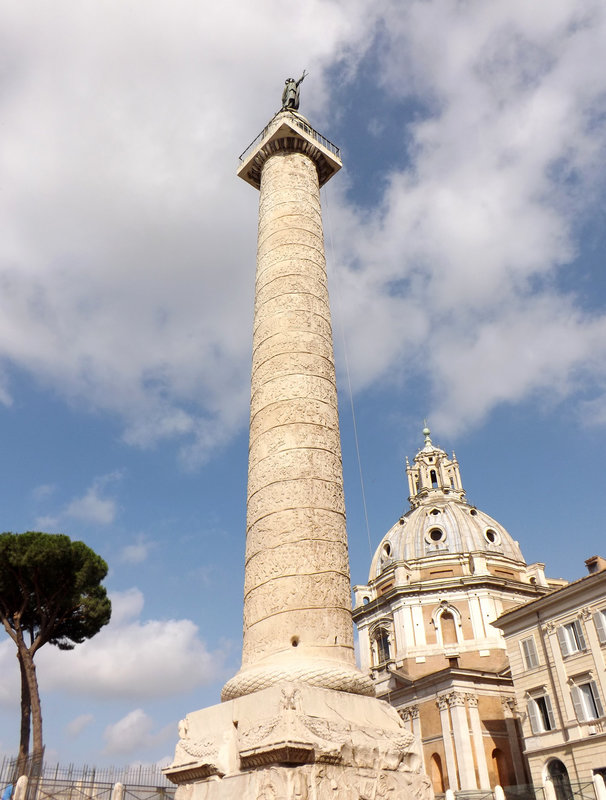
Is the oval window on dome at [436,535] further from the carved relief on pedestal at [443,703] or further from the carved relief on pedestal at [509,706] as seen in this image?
the carved relief on pedestal at [443,703]

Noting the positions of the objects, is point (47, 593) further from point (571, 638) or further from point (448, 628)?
point (448, 628)

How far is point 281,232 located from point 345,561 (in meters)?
5.10

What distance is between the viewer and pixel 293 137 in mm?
11383

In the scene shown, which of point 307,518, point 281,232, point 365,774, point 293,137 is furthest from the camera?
point 293,137

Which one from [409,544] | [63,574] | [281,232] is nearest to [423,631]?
[409,544]

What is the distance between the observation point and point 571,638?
24.5 meters

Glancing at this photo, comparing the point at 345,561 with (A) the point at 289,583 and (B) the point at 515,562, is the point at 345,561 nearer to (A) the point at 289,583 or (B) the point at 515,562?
(A) the point at 289,583

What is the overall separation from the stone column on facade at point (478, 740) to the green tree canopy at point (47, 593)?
19370 millimetres

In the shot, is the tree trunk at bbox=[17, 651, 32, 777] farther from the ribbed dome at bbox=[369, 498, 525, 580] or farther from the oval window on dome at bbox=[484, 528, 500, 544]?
the oval window on dome at bbox=[484, 528, 500, 544]

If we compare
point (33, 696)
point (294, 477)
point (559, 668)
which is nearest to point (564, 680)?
point (559, 668)

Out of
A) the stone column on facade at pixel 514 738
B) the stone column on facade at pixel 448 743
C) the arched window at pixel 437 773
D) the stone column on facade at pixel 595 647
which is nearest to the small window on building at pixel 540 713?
the stone column on facade at pixel 595 647

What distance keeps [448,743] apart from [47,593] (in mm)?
20895

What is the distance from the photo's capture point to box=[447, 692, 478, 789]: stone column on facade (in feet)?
99.7

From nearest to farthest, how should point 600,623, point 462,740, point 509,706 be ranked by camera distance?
point 600,623, point 462,740, point 509,706
